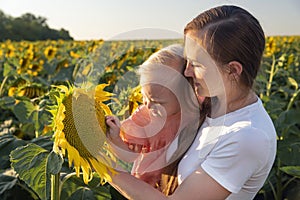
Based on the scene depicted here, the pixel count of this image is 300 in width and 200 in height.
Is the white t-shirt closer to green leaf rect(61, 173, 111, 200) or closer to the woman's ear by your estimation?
the woman's ear

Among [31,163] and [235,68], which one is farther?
[31,163]

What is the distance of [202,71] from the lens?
4.63ft

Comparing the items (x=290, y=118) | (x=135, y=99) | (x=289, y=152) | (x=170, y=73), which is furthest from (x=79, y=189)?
(x=290, y=118)

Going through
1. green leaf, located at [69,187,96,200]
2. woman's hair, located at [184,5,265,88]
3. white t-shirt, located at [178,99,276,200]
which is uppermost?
woman's hair, located at [184,5,265,88]

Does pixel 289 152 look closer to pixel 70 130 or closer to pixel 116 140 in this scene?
pixel 116 140

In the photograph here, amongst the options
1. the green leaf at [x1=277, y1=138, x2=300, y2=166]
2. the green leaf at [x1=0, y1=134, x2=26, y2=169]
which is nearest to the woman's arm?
the green leaf at [x1=0, y1=134, x2=26, y2=169]

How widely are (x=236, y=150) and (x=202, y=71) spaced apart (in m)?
0.23

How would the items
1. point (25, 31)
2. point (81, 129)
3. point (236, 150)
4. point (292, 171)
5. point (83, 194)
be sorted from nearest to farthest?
point (81, 129)
point (236, 150)
point (83, 194)
point (292, 171)
point (25, 31)

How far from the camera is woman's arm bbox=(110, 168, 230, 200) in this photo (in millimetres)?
1399

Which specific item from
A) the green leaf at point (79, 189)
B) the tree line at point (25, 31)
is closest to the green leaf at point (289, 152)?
the green leaf at point (79, 189)

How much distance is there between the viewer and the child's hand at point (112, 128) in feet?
4.38

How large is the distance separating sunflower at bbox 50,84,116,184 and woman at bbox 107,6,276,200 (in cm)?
10

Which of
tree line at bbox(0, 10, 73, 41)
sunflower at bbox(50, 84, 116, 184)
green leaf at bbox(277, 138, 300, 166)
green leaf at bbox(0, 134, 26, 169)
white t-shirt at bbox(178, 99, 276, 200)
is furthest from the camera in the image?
tree line at bbox(0, 10, 73, 41)

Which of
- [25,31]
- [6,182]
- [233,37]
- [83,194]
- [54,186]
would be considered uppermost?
[233,37]
